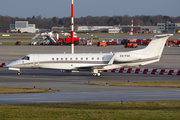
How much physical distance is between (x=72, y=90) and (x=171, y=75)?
15614 millimetres

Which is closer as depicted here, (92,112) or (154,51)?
(92,112)

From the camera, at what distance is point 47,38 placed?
95.8 meters

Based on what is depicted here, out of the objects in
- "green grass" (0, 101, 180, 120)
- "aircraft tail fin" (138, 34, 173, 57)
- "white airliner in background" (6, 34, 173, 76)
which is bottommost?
"green grass" (0, 101, 180, 120)

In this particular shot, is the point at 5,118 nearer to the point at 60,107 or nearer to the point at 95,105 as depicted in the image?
the point at 60,107

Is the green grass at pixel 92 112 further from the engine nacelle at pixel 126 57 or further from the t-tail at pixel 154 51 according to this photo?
the t-tail at pixel 154 51

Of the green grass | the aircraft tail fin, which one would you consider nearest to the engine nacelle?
the aircraft tail fin

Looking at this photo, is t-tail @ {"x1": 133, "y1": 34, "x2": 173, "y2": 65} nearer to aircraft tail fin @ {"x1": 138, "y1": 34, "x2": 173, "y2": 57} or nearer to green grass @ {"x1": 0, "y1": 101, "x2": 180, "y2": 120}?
aircraft tail fin @ {"x1": 138, "y1": 34, "x2": 173, "y2": 57}

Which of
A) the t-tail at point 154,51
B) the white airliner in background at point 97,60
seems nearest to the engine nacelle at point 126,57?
the white airliner in background at point 97,60

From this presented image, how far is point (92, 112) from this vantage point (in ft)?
47.6

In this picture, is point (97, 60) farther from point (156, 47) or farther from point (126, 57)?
point (156, 47)

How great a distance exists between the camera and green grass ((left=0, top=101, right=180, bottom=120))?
43.4 ft

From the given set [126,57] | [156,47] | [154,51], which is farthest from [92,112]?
[156,47]

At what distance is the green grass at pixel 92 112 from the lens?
43.4ft

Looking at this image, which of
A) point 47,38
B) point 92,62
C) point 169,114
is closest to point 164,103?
point 169,114
